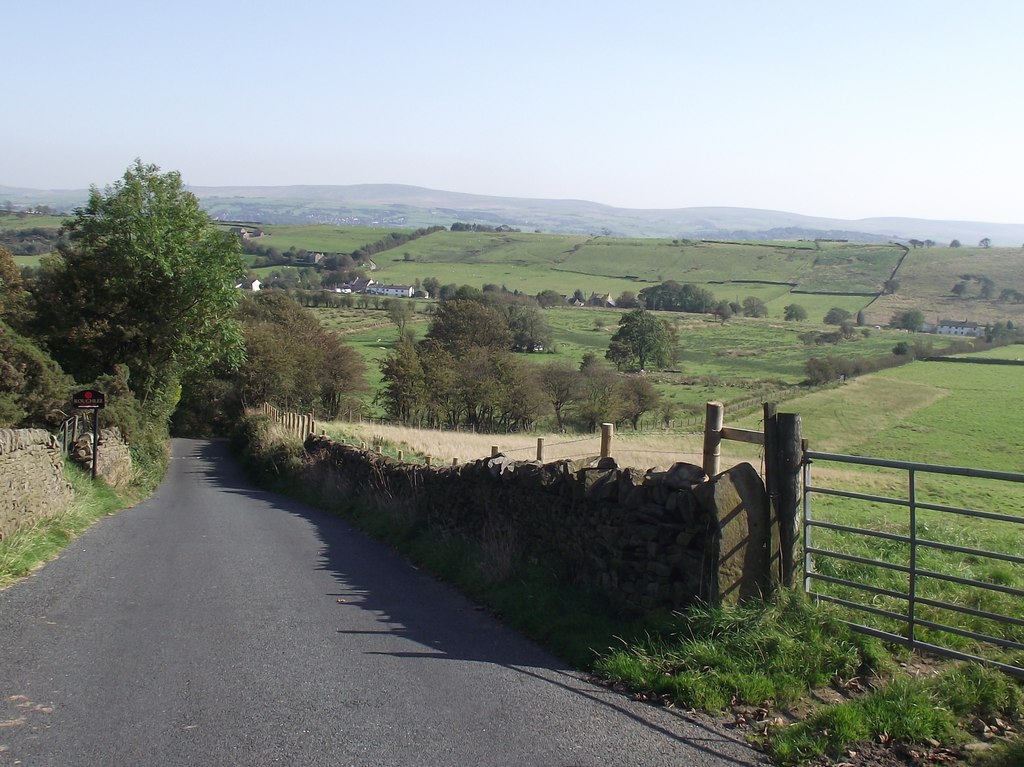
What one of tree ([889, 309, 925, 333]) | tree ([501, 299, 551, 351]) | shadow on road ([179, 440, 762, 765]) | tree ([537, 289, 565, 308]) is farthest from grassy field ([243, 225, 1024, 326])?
shadow on road ([179, 440, 762, 765])

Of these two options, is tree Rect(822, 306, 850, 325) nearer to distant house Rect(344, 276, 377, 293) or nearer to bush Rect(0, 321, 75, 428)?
distant house Rect(344, 276, 377, 293)

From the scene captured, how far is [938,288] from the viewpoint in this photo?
125 m

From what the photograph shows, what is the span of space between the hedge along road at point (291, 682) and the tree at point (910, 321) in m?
96.4

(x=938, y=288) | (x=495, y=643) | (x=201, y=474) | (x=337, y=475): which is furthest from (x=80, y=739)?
(x=938, y=288)

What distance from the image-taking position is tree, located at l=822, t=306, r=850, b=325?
355ft

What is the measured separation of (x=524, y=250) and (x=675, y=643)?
7023 inches

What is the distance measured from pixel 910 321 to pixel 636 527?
3890 inches

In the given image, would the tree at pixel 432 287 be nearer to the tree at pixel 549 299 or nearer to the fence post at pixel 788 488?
the tree at pixel 549 299

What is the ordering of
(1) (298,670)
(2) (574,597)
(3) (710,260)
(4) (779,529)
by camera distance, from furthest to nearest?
1. (3) (710,260)
2. (2) (574,597)
3. (4) (779,529)
4. (1) (298,670)

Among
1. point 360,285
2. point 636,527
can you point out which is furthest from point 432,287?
point 636,527

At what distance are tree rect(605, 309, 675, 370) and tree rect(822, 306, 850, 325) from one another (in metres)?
36.8

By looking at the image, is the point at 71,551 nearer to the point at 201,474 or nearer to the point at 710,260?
the point at 201,474

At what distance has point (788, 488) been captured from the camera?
8172 millimetres

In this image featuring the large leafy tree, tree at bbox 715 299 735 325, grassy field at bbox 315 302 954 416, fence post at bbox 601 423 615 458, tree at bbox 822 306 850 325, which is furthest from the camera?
tree at bbox 715 299 735 325
